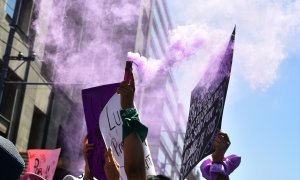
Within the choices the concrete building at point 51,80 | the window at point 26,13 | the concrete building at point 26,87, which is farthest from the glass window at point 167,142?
the window at point 26,13

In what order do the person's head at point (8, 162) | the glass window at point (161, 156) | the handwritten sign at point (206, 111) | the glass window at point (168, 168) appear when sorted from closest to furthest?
1. the person's head at point (8, 162)
2. the handwritten sign at point (206, 111)
3. the glass window at point (161, 156)
4. the glass window at point (168, 168)

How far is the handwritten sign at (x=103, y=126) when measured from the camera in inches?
144

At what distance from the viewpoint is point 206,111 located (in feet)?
17.3

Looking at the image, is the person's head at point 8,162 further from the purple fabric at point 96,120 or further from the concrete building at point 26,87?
the concrete building at point 26,87

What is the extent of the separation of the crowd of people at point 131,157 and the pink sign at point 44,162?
454cm

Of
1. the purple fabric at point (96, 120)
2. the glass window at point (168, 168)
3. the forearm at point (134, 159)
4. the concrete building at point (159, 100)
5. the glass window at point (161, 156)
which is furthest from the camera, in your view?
the glass window at point (168, 168)

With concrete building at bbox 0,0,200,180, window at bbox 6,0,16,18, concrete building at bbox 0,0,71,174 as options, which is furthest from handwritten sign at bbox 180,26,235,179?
window at bbox 6,0,16,18

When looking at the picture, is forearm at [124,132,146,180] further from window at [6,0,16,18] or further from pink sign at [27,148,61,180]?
window at [6,0,16,18]

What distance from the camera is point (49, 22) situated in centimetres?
1716

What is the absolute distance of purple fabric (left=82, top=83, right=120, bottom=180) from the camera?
3791mm

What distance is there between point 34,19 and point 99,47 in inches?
94.7

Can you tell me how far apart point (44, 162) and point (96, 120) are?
4.82m

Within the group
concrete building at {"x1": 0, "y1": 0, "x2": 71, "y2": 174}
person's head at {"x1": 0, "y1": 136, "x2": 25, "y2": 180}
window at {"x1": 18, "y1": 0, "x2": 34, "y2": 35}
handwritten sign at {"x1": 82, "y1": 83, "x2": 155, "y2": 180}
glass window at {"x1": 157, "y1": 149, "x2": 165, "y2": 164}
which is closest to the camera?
person's head at {"x1": 0, "y1": 136, "x2": 25, "y2": 180}

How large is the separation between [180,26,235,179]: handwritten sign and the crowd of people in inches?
41.0
